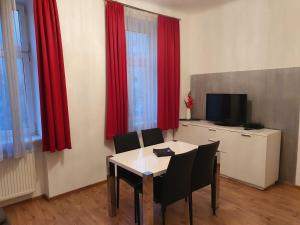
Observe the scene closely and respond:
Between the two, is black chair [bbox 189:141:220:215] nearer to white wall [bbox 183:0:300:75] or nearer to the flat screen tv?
the flat screen tv

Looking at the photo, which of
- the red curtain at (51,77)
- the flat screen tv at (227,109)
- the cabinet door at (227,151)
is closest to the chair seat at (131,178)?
the red curtain at (51,77)

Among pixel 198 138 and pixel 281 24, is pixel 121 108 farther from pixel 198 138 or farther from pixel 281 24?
pixel 281 24

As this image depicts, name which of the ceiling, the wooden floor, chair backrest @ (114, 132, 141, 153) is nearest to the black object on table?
chair backrest @ (114, 132, 141, 153)

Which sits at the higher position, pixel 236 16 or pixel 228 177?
pixel 236 16

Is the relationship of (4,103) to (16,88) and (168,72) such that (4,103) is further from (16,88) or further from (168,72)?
(168,72)

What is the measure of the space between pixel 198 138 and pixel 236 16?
2.10 metres

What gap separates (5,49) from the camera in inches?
98.6

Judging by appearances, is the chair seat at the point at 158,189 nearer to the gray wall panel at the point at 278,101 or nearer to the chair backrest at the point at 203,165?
the chair backrest at the point at 203,165

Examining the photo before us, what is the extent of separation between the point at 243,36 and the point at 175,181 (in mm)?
2741

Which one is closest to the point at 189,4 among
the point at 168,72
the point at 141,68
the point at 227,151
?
the point at 168,72

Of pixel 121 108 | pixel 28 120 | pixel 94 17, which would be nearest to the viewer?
pixel 28 120

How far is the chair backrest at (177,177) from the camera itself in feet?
6.56

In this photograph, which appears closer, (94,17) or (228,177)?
(94,17)

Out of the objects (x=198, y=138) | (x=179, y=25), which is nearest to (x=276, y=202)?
(x=198, y=138)
